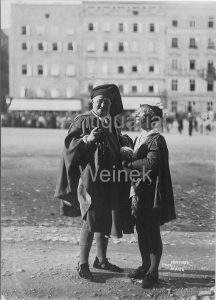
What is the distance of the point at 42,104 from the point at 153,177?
0.96 metres

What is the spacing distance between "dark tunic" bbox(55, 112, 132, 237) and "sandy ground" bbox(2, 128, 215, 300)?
0.18 m

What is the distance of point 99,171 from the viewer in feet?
8.77

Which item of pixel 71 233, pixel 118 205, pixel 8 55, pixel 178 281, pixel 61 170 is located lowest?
pixel 178 281

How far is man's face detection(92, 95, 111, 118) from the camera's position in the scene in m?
2.64

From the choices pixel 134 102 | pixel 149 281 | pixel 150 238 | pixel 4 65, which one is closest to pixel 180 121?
pixel 134 102

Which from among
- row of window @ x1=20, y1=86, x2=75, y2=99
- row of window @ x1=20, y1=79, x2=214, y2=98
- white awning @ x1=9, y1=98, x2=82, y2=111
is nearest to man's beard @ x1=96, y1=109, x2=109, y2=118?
row of window @ x1=20, y1=79, x2=214, y2=98

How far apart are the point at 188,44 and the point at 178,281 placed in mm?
1485

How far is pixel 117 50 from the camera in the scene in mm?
3002

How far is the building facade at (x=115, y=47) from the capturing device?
9.61 ft

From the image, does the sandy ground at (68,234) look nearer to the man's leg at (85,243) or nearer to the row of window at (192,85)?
the man's leg at (85,243)

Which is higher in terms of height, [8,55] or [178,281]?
[8,55]

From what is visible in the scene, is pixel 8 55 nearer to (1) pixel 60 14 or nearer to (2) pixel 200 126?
(1) pixel 60 14

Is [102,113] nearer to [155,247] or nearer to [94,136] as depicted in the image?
[94,136]

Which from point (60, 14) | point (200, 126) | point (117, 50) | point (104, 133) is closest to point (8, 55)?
point (60, 14)
